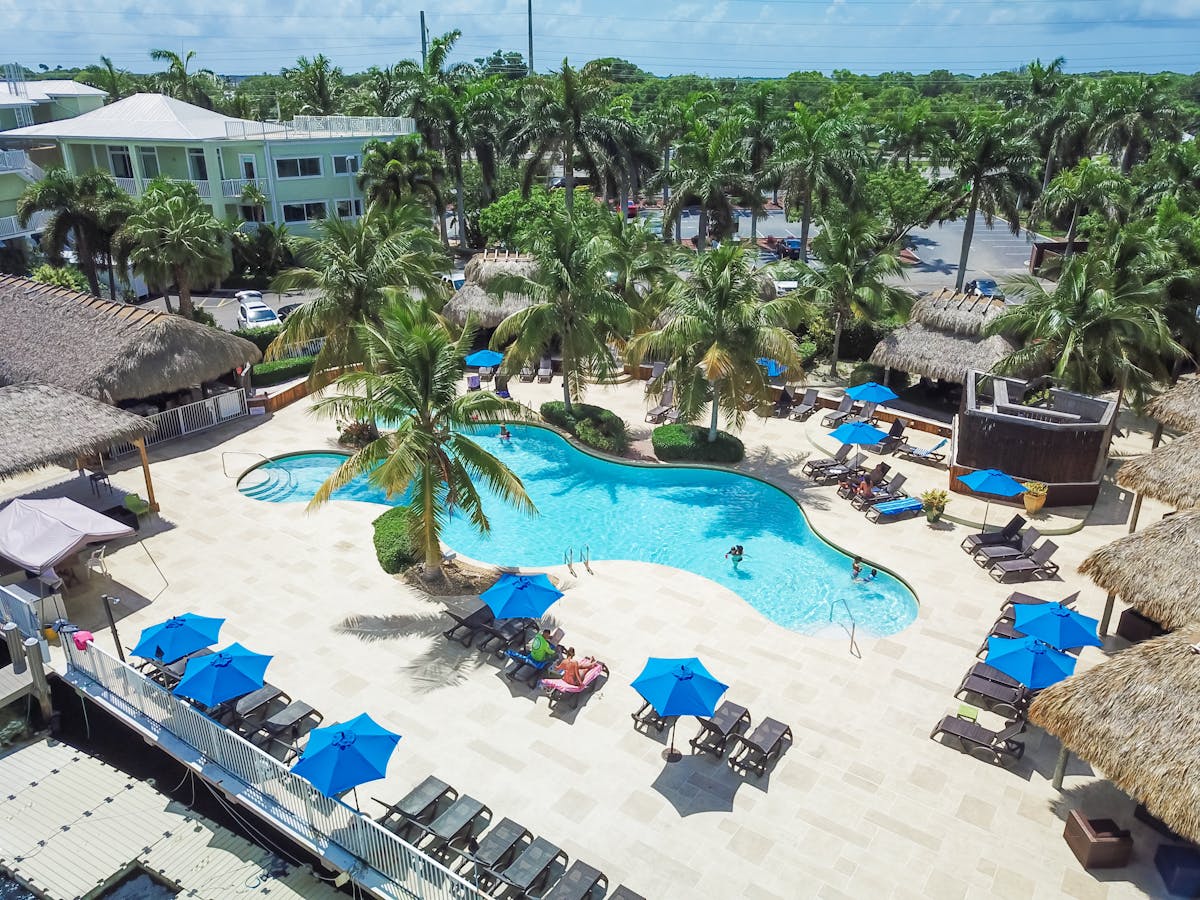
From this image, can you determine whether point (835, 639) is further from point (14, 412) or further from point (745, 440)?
point (14, 412)

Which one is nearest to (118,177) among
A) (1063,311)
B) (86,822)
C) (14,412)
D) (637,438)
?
(14,412)

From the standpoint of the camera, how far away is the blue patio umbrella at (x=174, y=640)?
15078 mm

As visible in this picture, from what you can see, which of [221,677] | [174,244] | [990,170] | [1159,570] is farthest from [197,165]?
[1159,570]

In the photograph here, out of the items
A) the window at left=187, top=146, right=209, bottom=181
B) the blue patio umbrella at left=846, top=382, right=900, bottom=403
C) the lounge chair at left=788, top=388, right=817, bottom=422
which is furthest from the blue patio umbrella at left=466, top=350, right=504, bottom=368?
the window at left=187, top=146, right=209, bottom=181

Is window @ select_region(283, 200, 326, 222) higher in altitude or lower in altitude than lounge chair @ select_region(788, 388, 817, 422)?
higher

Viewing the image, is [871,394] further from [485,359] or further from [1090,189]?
[1090,189]

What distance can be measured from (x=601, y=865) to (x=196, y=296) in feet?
141

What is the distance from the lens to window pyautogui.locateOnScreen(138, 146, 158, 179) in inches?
1930

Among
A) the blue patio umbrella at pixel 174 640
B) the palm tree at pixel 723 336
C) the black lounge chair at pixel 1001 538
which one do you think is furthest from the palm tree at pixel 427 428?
the black lounge chair at pixel 1001 538

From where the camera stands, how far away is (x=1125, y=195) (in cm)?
4456

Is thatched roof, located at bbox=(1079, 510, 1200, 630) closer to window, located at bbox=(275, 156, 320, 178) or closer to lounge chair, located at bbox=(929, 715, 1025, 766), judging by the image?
lounge chair, located at bbox=(929, 715, 1025, 766)

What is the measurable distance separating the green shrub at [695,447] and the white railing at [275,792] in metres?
15.7

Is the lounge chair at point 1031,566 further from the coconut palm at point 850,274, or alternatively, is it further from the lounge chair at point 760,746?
the coconut palm at point 850,274

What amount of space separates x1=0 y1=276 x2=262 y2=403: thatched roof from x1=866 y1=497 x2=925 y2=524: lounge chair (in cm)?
2004
